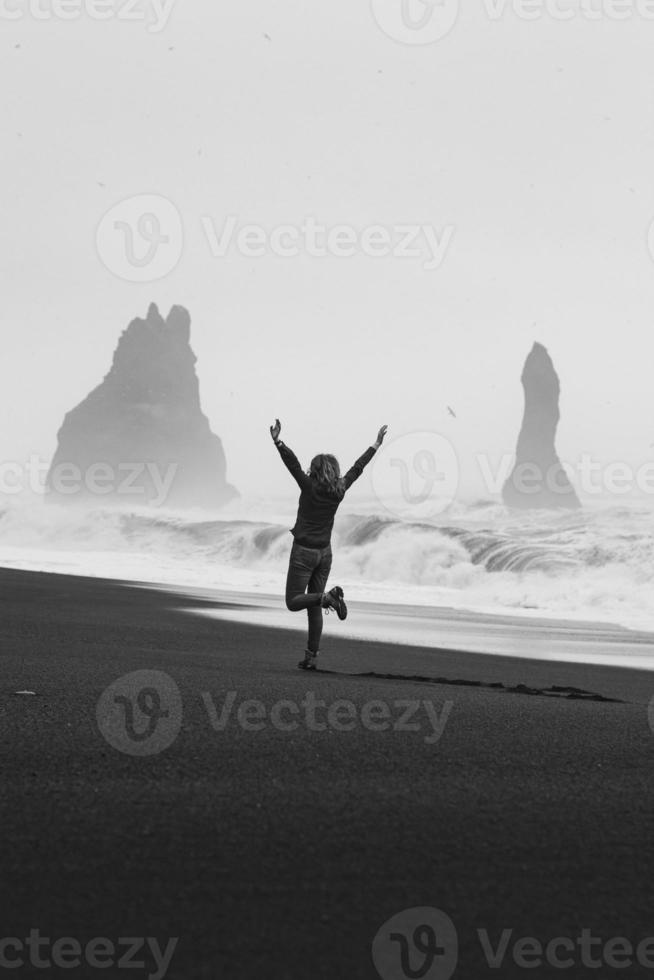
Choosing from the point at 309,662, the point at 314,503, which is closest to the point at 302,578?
the point at 314,503

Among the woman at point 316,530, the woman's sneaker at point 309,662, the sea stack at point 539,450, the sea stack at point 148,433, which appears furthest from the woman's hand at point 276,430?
the sea stack at point 148,433

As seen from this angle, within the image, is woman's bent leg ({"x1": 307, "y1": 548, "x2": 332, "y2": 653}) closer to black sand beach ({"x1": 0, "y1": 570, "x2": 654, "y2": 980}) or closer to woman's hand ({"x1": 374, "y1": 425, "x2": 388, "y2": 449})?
woman's hand ({"x1": 374, "y1": 425, "x2": 388, "y2": 449})

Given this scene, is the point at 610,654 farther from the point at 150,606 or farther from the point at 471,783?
the point at 471,783

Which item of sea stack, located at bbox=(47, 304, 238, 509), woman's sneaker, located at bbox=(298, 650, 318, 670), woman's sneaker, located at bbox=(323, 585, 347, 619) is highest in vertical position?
sea stack, located at bbox=(47, 304, 238, 509)

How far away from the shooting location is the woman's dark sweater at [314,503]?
27.0 ft

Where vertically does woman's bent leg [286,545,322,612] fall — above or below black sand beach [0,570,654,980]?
above

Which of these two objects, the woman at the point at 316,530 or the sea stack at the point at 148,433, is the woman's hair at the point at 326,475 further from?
the sea stack at the point at 148,433

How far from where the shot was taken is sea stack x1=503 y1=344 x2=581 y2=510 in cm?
12181

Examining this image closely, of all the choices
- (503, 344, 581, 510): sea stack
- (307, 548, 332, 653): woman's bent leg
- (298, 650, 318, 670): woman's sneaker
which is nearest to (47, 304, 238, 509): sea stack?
(503, 344, 581, 510): sea stack

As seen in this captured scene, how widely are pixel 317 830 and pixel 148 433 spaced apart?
13060cm

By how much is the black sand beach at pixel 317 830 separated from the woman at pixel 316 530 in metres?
2.32

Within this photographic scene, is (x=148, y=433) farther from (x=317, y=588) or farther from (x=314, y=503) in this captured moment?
(x=314, y=503)

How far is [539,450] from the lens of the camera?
419 ft

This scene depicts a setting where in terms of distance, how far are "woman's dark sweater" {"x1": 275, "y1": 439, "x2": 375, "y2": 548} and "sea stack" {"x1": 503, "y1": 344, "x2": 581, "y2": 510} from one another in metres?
114
